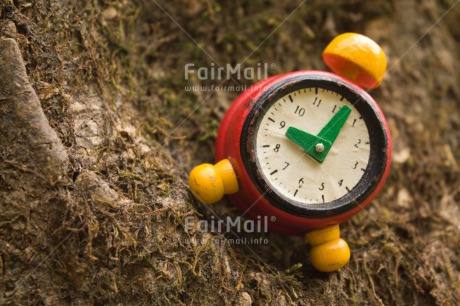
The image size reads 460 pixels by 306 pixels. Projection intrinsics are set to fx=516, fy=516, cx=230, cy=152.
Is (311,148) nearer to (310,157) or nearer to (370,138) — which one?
(310,157)

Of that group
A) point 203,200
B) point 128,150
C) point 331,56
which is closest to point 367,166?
point 331,56

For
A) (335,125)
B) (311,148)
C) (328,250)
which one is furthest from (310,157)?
(328,250)

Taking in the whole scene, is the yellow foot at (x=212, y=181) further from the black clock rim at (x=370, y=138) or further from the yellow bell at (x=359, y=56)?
the yellow bell at (x=359, y=56)

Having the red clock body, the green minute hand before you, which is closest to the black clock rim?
the red clock body

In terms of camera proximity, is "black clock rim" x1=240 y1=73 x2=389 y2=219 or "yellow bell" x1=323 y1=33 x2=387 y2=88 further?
"yellow bell" x1=323 y1=33 x2=387 y2=88

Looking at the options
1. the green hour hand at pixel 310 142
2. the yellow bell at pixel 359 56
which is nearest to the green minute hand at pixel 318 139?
the green hour hand at pixel 310 142

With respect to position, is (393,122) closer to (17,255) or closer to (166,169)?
(166,169)

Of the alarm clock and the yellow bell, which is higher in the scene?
the yellow bell

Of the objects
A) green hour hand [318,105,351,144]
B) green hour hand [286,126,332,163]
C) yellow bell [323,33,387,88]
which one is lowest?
green hour hand [286,126,332,163]

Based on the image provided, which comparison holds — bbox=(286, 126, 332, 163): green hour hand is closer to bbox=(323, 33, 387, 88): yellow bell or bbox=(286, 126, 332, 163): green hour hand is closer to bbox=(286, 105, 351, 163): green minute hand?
bbox=(286, 105, 351, 163): green minute hand
